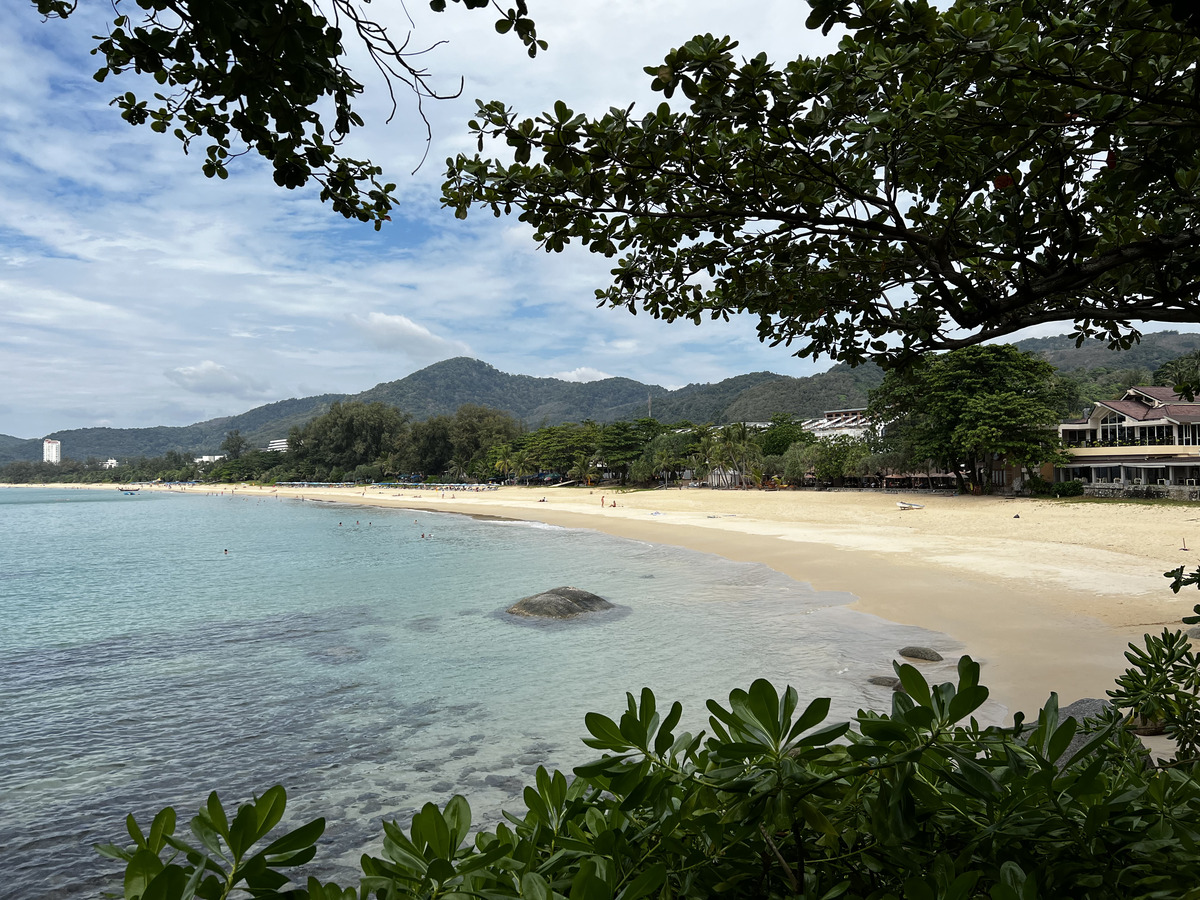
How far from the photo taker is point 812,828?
3.98 ft

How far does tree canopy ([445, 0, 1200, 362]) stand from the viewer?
7.66 feet

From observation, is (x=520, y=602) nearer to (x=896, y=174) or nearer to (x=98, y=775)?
(x=98, y=775)

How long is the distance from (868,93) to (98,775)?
34.3ft

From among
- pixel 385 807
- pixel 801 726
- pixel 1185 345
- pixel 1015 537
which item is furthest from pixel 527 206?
pixel 1185 345

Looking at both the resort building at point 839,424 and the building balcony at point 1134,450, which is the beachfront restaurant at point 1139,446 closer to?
the building balcony at point 1134,450

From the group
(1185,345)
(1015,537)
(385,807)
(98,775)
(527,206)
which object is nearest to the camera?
(527,206)

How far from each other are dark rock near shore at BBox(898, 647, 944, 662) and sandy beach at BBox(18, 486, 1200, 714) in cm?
67

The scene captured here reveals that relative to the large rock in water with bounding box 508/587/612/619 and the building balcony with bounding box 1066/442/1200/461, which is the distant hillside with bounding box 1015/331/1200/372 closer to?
the building balcony with bounding box 1066/442/1200/461

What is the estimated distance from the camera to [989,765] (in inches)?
52.9

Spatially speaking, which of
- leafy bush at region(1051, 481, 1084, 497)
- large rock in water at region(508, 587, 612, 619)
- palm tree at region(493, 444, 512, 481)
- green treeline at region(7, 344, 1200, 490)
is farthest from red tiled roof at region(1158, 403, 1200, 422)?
palm tree at region(493, 444, 512, 481)

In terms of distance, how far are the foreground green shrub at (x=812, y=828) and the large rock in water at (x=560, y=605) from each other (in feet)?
46.7

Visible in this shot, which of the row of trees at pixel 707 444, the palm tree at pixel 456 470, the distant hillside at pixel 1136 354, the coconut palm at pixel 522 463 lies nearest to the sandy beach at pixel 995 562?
the row of trees at pixel 707 444

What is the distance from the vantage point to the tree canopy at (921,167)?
2334mm

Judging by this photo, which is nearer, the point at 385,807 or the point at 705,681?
the point at 385,807
